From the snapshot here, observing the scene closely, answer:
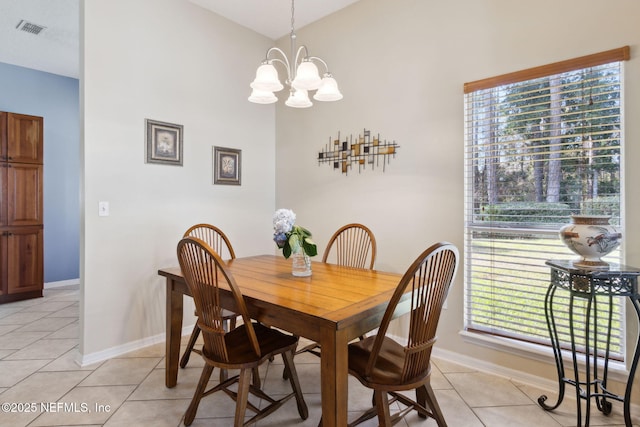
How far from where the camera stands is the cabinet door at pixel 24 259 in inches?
156

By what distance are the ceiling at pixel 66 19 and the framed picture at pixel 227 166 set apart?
131 cm

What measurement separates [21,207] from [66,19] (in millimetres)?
2250

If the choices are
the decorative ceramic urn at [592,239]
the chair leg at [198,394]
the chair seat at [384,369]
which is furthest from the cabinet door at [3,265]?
the decorative ceramic urn at [592,239]

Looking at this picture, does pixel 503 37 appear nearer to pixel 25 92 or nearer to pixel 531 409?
pixel 531 409

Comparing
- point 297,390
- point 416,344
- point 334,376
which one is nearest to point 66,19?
point 297,390

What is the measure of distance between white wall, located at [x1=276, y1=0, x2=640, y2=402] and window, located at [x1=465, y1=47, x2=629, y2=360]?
7 centimetres

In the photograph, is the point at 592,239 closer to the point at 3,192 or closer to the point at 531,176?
the point at 531,176

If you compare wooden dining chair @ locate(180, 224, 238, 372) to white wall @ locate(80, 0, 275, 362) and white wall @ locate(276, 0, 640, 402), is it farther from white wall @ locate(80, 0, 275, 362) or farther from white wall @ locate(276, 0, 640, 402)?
white wall @ locate(276, 0, 640, 402)

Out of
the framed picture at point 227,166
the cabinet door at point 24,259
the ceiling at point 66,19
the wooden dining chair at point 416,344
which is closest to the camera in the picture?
the wooden dining chair at point 416,344

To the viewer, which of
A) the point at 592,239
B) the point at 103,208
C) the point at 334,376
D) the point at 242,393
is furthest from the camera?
the point at 103,208

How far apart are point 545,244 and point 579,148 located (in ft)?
2.00

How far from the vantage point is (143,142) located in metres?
2.79

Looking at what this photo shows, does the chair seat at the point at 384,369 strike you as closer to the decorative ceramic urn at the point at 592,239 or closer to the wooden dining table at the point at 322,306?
the wooden dining table at the point at 322,306

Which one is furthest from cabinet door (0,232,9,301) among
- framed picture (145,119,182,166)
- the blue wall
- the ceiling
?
framed picture (145,119,182,166)
